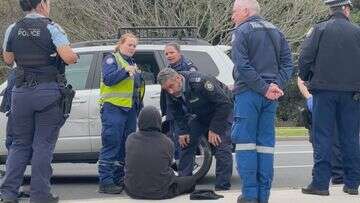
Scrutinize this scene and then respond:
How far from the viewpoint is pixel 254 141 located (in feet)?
23.2

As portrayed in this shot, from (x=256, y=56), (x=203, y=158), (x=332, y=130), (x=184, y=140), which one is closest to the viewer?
(x=256, y=56)

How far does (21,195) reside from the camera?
27.1ft

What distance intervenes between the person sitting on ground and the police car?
1.75 metres

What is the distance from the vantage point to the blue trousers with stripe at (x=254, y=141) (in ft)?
23.0

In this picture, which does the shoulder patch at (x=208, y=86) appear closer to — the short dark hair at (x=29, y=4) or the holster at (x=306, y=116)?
the holster at (x=306, y=116)

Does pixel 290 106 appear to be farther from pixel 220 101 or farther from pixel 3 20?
pixel 220 101

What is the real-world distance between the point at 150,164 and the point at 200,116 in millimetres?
1540

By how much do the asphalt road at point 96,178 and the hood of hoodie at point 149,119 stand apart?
1292mm

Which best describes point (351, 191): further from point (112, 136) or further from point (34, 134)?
point (34, 134)

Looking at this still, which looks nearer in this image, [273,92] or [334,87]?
[273,92]

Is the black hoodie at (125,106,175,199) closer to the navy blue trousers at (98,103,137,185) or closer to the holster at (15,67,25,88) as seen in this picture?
the navy blue trousers at (98,103,137,185)

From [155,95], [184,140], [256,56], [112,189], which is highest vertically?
[256,56]

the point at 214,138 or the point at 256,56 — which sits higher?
the point at 256,56

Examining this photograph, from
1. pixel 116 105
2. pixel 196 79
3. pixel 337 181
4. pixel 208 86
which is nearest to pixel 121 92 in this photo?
pixel 116 105
